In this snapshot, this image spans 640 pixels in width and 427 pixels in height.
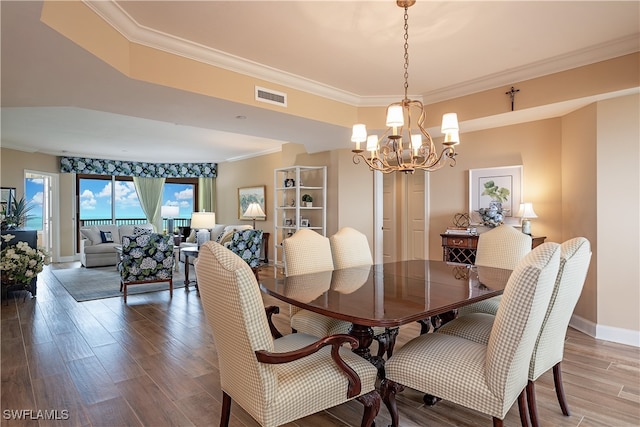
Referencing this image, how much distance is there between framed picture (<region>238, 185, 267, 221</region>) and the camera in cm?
823

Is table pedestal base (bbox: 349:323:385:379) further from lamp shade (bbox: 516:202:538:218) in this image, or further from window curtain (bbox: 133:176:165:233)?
window curtain (bbox: 133:176:165:233)

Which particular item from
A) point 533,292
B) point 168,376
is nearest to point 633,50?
point 533,292

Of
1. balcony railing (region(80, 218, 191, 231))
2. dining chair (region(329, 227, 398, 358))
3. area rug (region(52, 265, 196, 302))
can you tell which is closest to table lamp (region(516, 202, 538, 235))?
dining chair (region(329, 227, 398, 358))

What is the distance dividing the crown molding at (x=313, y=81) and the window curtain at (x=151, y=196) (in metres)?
7.40

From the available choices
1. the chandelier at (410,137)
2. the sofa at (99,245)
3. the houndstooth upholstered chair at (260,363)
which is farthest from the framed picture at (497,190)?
the sofa at (99,245)

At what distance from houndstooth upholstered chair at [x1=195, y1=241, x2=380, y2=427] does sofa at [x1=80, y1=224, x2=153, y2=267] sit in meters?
6.97

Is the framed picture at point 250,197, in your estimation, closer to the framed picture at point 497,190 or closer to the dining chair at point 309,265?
the framed picture at point 497,190

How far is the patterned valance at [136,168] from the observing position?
28.6 feet

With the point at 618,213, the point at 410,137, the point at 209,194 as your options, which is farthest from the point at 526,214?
the point at 209,194

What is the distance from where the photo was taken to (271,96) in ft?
12.3

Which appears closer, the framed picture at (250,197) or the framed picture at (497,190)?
the framed picture at (497,190)

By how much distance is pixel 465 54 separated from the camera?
3.30 metres

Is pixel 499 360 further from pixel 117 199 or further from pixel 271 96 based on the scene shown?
pixel 117 199

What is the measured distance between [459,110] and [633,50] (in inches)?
62.2
